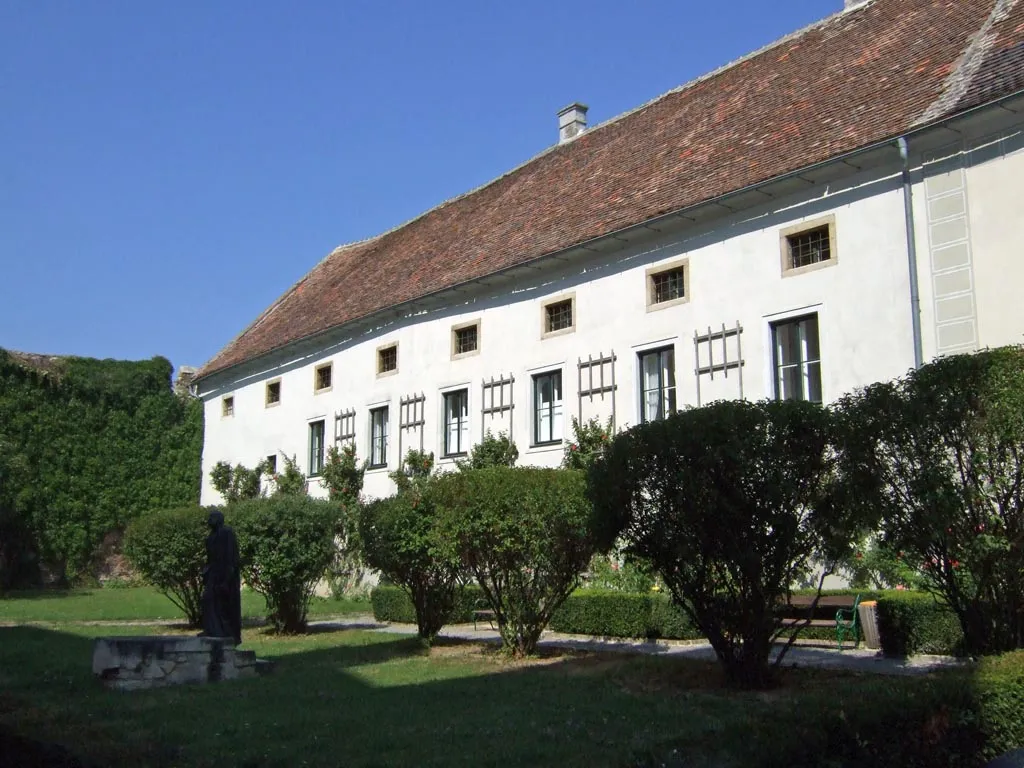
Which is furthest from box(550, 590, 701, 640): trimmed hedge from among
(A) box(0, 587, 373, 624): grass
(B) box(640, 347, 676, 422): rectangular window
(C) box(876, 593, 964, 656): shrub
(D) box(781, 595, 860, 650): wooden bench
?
(A) box(0, 587, 373, 624): grass

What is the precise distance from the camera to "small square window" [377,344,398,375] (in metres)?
25.4

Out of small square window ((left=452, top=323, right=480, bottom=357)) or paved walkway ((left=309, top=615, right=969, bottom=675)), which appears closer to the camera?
paved walkway ((left=309, top=615, right=969, bottom=675))

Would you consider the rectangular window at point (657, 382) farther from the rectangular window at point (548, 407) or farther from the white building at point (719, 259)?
the rectangular window at point (548, 407)

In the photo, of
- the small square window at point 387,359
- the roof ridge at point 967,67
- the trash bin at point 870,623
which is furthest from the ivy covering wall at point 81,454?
the roof ridge at point 967,67

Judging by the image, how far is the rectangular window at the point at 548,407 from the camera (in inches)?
821

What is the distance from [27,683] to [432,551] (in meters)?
4.79

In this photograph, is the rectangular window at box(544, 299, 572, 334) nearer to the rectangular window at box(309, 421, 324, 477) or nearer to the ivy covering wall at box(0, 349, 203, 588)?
the rectangular window at box(309, 421, 324, 477)

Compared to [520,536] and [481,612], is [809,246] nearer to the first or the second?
[520,536]

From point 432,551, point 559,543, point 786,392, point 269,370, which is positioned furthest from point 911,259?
point 269,370

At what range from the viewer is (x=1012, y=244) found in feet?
46.7

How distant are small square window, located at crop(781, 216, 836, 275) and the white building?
4 centimetres

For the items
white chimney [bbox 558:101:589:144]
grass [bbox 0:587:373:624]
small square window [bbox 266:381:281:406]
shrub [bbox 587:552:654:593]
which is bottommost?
grass [bbox 0:587:373:624]

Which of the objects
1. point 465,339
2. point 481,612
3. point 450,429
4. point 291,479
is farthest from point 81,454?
point 481,612

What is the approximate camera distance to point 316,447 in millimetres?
28047
